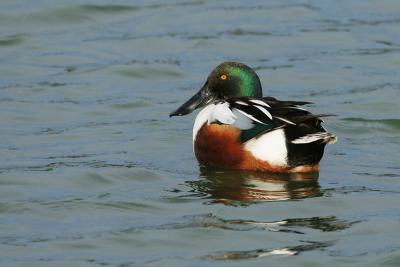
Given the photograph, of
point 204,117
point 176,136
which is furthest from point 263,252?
point 176,136

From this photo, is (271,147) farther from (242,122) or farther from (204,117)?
(204,117)

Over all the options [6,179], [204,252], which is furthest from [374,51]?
[204,252]

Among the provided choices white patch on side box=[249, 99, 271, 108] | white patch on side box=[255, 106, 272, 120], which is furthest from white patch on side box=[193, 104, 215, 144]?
white patch on side box=[255, 106, 272, 120]

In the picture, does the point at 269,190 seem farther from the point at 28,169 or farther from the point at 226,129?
the point at 28,169

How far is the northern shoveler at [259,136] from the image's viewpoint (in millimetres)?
8820

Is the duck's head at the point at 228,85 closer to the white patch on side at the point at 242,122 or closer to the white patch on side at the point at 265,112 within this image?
the white patch on side at the point at 242,122

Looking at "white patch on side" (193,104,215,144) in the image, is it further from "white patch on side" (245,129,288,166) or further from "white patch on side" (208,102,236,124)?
"white patch on side" (245,129,288,166)

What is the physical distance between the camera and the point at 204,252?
7.27 metres

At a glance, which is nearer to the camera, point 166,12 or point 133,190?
point 133,190

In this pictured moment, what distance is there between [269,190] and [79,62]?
4915mm

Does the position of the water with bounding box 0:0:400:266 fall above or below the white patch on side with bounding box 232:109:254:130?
below

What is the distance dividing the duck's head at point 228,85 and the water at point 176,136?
46 cm

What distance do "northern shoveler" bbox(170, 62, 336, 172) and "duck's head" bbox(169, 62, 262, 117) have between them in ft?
1.08

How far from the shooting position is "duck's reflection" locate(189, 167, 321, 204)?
27.9ft
